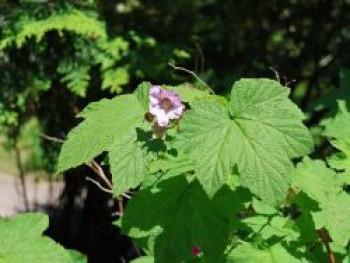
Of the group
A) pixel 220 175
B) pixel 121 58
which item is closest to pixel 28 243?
pixel 220 175

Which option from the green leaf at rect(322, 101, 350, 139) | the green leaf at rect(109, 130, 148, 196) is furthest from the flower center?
the green leaf at rect(322, 101, 350, 139)

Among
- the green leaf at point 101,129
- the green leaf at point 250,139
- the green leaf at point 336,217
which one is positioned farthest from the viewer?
the green leaf at point 336,217

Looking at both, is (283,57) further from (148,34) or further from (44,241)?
(44,241)

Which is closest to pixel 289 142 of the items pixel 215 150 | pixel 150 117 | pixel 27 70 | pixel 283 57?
pixel 215 150

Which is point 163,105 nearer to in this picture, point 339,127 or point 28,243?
point 28,243

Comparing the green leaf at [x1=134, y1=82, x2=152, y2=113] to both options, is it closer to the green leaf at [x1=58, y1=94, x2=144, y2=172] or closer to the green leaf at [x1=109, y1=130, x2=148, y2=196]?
the green leaf at [x1=58, y1=94, x2=144, y2=172]

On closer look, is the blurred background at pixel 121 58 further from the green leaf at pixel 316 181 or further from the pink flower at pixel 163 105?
the pink flower at pixel 163 105

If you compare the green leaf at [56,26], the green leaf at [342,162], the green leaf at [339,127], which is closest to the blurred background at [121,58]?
the green leaf at [56,26]
